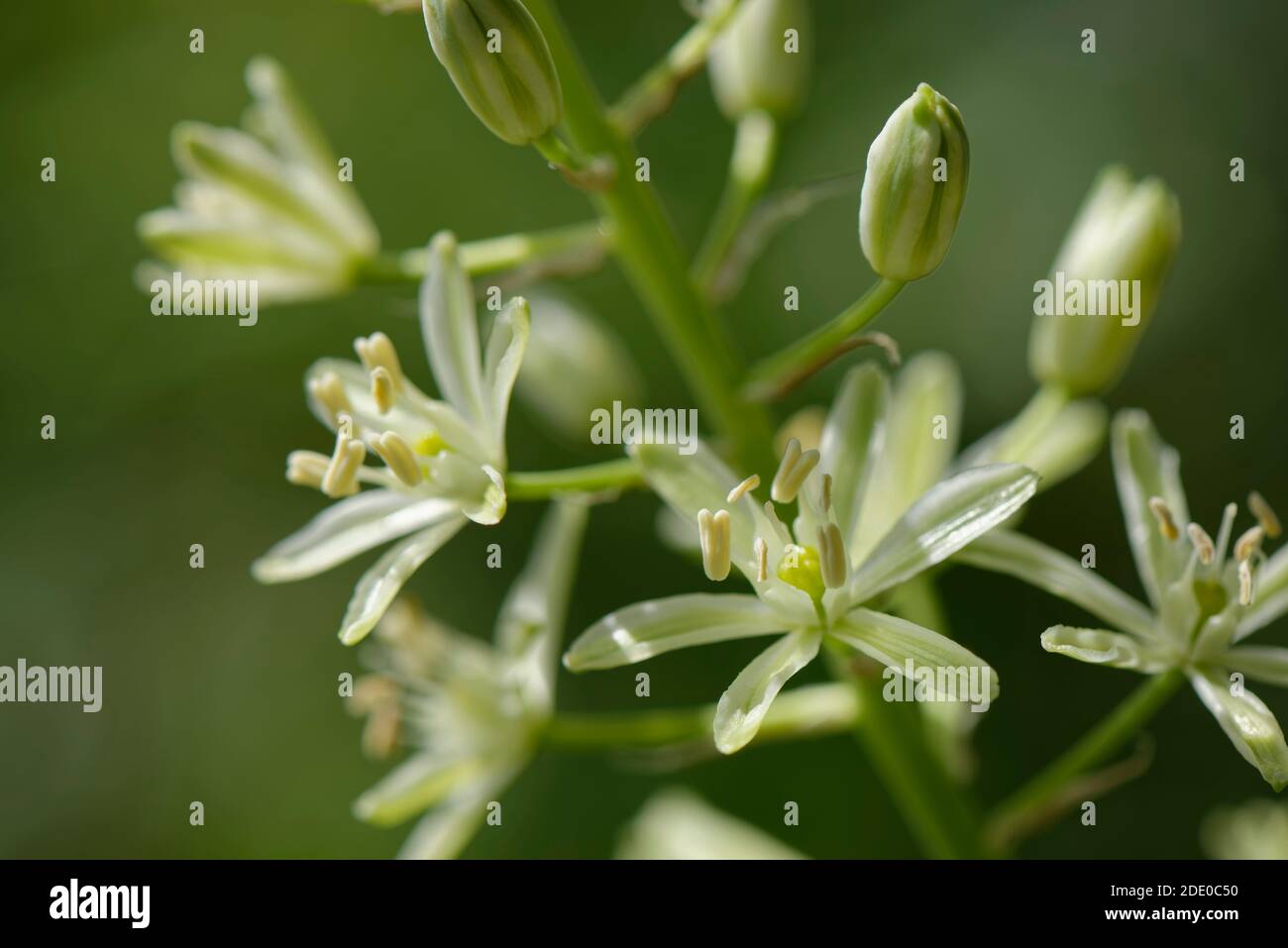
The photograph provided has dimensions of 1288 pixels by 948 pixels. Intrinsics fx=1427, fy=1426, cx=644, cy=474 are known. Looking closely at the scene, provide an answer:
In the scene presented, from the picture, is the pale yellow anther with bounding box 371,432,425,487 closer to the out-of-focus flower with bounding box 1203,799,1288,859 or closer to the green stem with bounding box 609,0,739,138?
the green stem with bounding box 609,0,739,138

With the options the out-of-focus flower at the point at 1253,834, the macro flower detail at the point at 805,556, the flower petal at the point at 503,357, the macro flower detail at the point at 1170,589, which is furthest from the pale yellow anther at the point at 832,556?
the out-of-focus flower at the point at 1253,834

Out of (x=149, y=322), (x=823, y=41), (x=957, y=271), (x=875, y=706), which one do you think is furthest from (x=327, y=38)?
(x=875, y=706)

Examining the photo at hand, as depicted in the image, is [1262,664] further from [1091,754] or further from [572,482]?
[572,482]

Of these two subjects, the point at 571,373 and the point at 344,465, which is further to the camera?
the point at 571,373

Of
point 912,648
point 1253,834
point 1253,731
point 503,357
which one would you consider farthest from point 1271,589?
point 503,357
